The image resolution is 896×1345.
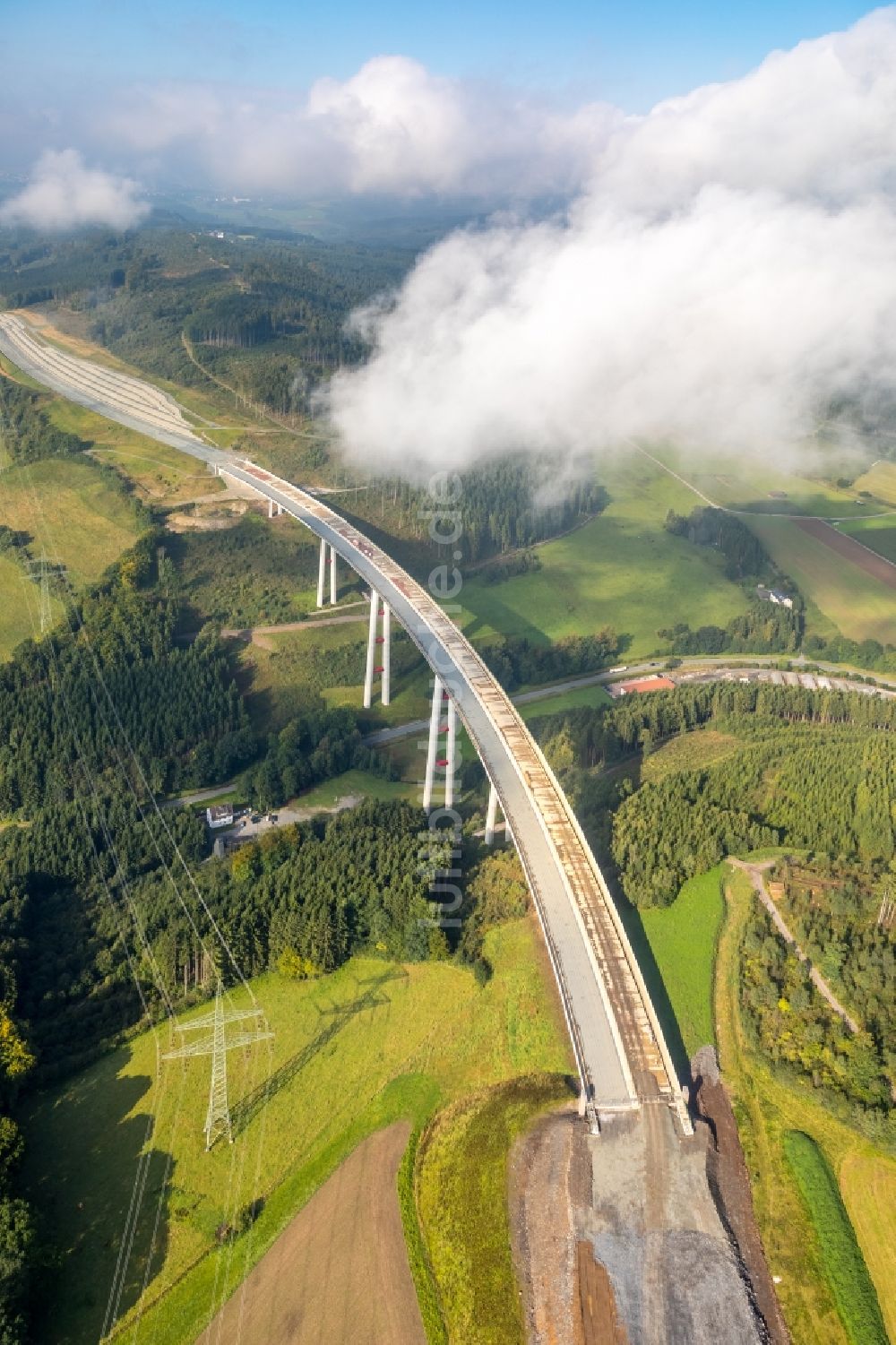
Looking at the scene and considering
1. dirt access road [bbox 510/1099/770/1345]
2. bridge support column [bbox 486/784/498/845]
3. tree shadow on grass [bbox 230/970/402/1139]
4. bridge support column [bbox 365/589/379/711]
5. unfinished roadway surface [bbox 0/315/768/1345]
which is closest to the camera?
dirt access road [bbox 510/1099/770/1345]

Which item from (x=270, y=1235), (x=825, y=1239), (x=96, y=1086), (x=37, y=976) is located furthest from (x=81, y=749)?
(x=825, y=1239)

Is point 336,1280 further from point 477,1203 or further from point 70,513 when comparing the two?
point 70,513

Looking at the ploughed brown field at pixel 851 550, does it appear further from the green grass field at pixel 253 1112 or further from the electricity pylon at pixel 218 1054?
the electricity pylon at pixel 218 1054

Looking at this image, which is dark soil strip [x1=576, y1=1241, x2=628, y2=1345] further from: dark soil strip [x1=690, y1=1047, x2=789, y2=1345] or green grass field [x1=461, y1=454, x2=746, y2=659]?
green grass field [x1=461, y1=454, x2=746, y2=659]

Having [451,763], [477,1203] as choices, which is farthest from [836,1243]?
[451,763]

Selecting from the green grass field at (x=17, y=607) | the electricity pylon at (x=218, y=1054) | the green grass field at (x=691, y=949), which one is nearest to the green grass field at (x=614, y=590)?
the green grass field at (x=17, y=607)

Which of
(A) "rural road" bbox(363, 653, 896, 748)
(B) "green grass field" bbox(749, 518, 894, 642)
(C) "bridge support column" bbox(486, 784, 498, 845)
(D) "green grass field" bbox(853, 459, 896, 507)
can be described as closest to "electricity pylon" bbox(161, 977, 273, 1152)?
(C) "bridge support column" bbox(486, 784, 498, 845)
